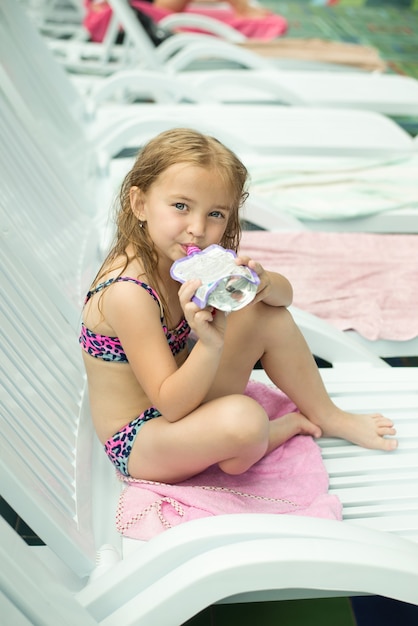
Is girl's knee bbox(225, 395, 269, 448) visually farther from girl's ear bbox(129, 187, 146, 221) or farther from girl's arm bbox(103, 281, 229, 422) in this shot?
girl's ear bbox(129, 187, 146, 221)

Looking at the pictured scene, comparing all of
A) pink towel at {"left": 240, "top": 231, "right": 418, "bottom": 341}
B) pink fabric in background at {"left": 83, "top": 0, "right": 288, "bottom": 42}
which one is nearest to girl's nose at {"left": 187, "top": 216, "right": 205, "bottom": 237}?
pink towel at {"left": 240, "top": 231, "right": 418, "bottom": 341}

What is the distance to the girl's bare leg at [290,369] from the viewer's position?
1.65 meters

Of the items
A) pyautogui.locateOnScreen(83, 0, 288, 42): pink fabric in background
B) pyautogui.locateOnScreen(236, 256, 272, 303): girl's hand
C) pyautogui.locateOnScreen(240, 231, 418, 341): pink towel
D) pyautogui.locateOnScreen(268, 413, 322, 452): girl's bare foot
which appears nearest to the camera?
pyautogui.locateOnScreen(236, 256, 272, 303): girl's hand

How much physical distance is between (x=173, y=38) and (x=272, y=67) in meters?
0.63

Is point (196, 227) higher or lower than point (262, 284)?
higher

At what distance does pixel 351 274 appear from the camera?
251 cm

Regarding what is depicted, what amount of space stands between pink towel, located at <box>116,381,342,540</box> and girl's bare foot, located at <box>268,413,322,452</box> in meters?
0.01

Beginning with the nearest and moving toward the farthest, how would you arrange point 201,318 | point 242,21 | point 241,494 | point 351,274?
point 201,318 → point 241,494 → point 351,274 → point 242,21

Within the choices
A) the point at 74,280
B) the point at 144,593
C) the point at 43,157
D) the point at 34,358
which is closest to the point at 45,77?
the point at 43,157

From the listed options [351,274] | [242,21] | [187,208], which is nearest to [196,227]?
[187,208]

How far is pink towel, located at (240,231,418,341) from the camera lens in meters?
2.25

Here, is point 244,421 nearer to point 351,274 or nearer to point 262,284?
point 262,284

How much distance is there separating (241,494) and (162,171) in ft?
2.07

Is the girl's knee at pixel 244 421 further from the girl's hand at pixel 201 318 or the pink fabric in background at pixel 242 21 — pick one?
the pink fabric in background at pixel 242 21
